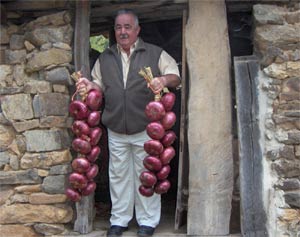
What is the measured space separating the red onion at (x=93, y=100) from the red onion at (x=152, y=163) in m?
0.58

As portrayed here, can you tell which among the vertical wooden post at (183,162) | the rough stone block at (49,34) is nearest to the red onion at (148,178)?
the vertical wooden post at (183,162)

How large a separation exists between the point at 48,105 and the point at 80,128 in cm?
36

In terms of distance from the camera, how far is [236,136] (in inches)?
169

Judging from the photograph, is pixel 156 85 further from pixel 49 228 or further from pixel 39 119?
pixel 49 228

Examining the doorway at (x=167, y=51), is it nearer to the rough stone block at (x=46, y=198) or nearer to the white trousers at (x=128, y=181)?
the white trousers at (x=128, y=181)

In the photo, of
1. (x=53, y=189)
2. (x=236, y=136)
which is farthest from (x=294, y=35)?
(x=53, y=189)

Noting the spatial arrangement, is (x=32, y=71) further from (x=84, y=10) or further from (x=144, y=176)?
(x=144, y=176)

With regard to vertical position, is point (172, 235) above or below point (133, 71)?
below

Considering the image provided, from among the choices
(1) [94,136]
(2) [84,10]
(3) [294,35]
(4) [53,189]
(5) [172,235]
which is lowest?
(5) [172,235]

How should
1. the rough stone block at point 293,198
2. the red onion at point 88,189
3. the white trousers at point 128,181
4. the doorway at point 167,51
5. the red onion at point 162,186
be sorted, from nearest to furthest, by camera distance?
the rough stone block at point 293,198 → the red onion at point 162,186 → the red onion at point 88,189 → the white trousers at point 128,181 → the doorway at point 167,51

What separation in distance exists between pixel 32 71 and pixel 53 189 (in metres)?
0.96

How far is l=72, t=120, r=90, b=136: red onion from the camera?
3941 mm

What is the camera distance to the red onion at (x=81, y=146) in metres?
3.92

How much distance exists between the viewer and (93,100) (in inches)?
157
